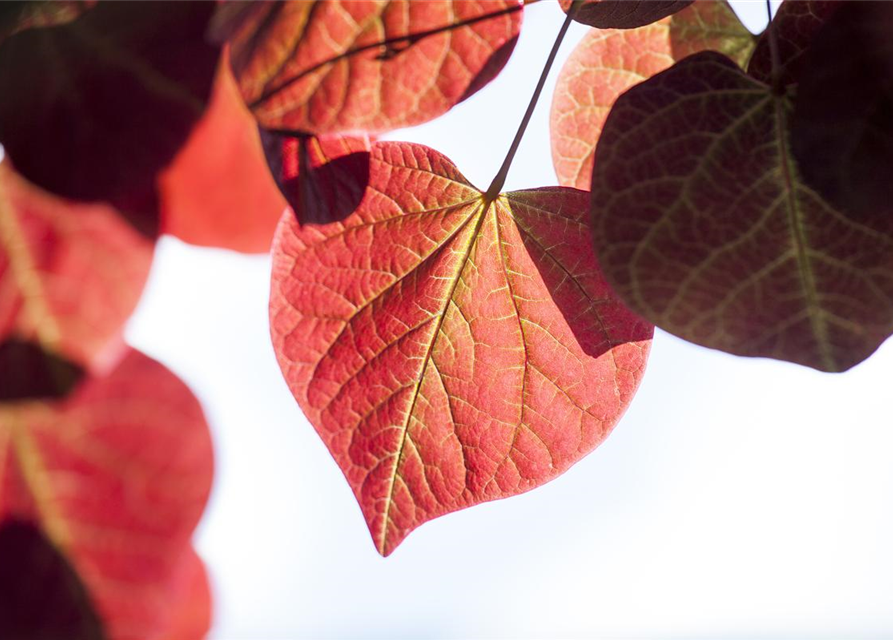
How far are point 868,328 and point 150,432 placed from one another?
25cm

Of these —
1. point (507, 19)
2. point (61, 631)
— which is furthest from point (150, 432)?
point (507, 19)

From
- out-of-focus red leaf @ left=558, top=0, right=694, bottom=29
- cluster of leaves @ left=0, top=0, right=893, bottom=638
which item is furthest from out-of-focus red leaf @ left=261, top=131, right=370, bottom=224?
out-of-focus red leaf @ left=558, top=0, right=694, bottom=29

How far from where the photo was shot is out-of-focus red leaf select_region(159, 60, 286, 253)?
0.23 m

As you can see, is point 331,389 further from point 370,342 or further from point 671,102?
point 671,102

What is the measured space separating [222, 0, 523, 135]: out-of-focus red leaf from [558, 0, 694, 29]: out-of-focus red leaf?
59mm

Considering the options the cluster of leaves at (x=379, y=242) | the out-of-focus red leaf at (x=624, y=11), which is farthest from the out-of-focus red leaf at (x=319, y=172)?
the out-of-focus red leaf at (x=624, y=11)

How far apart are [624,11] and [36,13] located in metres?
0.22

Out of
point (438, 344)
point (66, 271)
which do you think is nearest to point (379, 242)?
point (438, 344)

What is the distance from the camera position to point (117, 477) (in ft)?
0.65

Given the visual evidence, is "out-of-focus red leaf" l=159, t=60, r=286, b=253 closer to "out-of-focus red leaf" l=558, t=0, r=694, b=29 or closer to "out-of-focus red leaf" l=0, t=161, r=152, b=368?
"out-of-focus red leaf" l=0, t=161, r=152, b=368

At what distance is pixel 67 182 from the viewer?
0.69 ft

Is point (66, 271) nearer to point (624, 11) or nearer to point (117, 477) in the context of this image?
point (117, 477)

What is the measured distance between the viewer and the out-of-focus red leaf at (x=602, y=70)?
17.3 inches

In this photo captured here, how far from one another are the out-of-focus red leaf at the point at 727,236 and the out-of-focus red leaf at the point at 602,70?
14 cm
